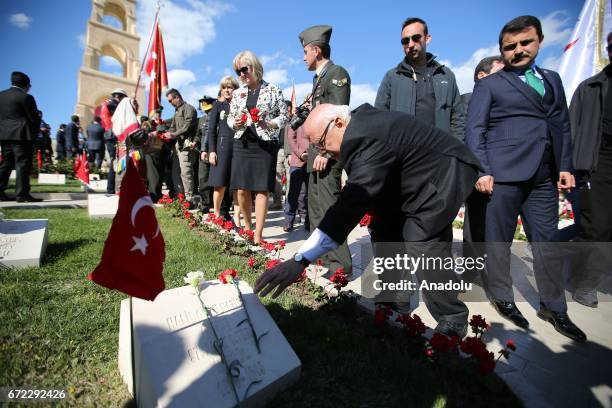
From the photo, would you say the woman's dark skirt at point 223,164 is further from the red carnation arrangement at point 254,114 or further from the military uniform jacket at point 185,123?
the military uniform jacket at point 185,123

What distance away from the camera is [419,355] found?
6.22 ft

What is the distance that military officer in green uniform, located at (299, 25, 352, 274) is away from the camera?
3.07 m

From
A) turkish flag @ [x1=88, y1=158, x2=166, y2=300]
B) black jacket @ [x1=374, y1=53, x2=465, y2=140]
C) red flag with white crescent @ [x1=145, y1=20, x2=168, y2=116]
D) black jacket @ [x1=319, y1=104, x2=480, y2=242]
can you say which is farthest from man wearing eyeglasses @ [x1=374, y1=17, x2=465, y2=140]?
red flag with white crescent @ [x1=145, y1=20, x2=168, y2=116]

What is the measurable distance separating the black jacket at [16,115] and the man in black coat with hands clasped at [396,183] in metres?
7.33

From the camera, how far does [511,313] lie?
2549mm

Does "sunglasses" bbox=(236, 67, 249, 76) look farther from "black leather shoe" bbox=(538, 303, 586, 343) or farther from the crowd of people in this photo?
"black leather shoe" bbox=(538, 303, 586, 343)

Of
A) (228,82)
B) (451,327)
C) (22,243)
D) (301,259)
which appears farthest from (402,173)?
(228,82)

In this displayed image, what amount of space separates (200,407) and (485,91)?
115 inches

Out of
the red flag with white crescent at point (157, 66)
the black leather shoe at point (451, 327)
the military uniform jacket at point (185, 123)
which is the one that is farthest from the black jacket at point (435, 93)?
the red flag with white crescent at point (157, 66)

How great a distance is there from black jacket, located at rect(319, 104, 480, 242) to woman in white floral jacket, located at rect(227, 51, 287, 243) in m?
2.00

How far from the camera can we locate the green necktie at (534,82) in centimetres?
252

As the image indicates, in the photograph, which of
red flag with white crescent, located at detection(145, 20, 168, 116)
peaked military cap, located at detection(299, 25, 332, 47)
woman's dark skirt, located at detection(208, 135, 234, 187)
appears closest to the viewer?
peaked military cap, located at detection(299, 25, 332, 47)

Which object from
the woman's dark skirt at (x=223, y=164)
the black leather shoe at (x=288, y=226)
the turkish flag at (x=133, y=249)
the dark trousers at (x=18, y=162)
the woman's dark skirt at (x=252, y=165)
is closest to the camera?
the turkish flag at (x=133, y=249)

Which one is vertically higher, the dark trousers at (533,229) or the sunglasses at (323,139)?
the sunglasses at (323,139)
